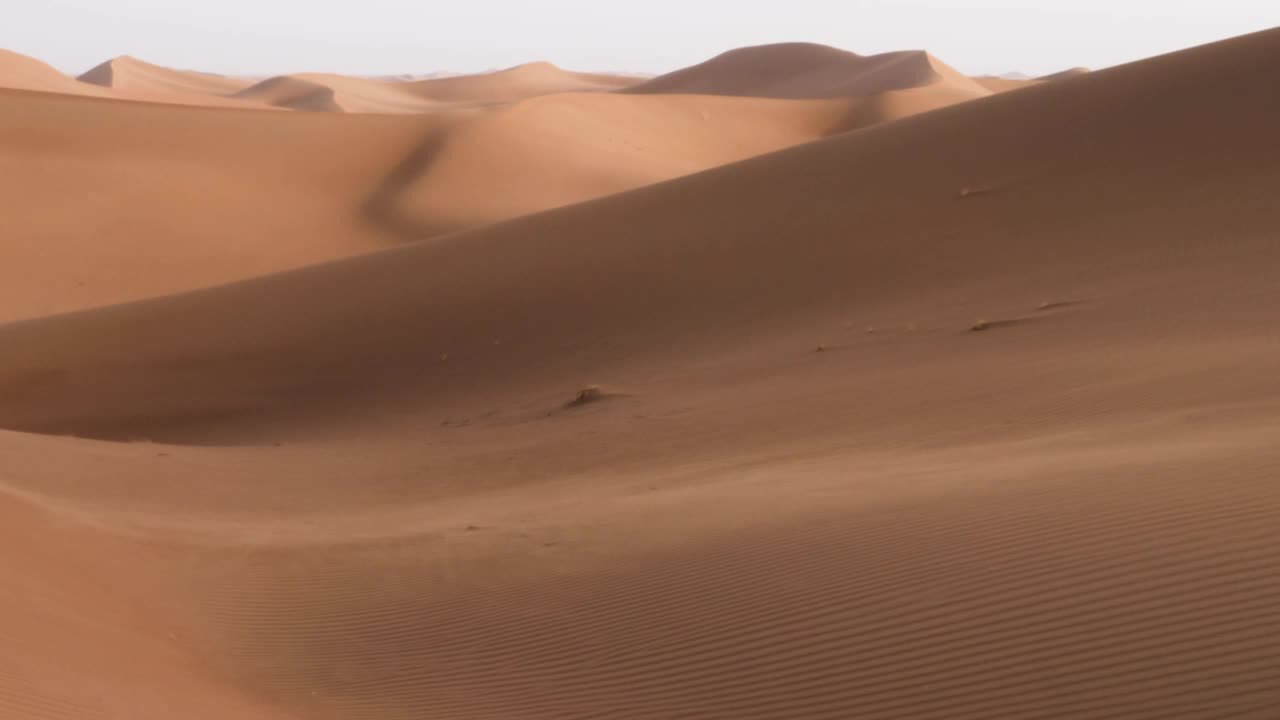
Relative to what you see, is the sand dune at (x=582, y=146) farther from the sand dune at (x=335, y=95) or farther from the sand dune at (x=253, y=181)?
the sand dune at (x=335, y=95)

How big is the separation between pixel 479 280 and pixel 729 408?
313 inches

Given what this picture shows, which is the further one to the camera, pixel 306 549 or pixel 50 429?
pixel 50 429

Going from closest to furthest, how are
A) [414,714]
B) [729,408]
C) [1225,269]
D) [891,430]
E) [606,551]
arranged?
[414,714] → [606,551] → [891,430] → [729,408] → [1225,269]

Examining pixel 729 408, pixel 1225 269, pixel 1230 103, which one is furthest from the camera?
pixel 1230 103

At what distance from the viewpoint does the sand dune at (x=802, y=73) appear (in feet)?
269

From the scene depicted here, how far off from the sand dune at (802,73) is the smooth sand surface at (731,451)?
61337 millimetres

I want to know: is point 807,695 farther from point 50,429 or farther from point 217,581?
point 50,429

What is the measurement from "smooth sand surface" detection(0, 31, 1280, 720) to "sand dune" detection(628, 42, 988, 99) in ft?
201

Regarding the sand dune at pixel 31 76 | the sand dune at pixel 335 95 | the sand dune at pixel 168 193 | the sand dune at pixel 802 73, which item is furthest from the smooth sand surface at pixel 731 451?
the sand dune at pixel 335 95

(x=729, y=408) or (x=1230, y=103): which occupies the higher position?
(x=1230, y=103)

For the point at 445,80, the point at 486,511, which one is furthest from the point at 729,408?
the point at 445,80

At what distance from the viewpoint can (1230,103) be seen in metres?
18.5

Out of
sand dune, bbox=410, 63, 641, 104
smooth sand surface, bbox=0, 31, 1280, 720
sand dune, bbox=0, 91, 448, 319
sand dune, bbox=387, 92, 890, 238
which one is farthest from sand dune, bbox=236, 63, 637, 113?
smooth sand surface, bbox=0, 31, 1280, 720

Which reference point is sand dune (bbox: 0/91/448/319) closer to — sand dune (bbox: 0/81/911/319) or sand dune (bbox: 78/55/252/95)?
sand dune (bbox: 0/81/911/319)
